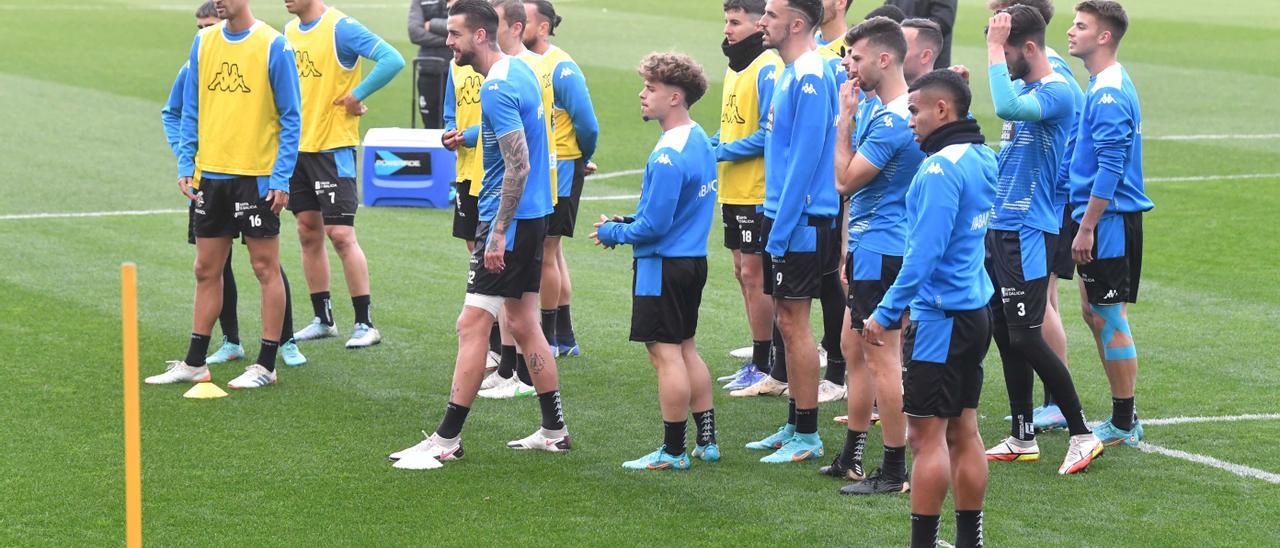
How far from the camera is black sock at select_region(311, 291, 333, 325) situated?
10.3 meters

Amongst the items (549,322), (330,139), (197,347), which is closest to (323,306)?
(330,139)

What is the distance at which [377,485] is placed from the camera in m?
7.22

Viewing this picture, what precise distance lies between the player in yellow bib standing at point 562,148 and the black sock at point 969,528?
3803 mm

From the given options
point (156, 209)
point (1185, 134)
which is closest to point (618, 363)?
point (156, 209)

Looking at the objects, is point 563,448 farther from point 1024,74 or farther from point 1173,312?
point 1173,312

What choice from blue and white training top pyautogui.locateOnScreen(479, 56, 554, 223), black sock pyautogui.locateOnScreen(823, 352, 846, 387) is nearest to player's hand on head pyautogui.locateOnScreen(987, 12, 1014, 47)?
blue and white training top pyautogui.locateOnScreen(479, 56, 554, 223)

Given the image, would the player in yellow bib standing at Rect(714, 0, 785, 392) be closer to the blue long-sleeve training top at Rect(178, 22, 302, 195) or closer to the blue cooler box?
the blue long-sleeve training top at Rect(178, 22, 302, 195)

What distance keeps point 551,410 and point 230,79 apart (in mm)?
2729

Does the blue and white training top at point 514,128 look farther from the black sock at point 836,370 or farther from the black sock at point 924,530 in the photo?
the black sock at point 924,530

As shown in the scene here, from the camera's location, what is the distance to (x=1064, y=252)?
830 centimetres

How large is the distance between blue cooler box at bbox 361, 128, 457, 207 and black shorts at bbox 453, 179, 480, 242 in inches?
235

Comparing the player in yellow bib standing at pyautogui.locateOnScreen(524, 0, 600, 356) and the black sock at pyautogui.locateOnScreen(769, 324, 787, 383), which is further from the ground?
the player in yellow bib standing at pyautogui.locateOnScreen(524, 0, 600, 356)

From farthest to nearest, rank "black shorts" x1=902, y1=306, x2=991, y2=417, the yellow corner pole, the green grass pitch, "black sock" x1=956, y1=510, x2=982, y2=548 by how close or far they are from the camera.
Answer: the green grass pitch → "black sock" x1=956, y1=510, x2=982, y2=548 → "black shorts" x1=902, y1=306, x2=991, y2=417 → the yellow corner pole

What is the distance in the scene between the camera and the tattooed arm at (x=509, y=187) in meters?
7.29
